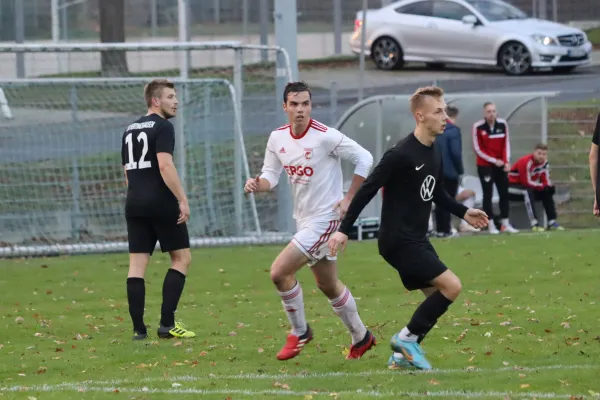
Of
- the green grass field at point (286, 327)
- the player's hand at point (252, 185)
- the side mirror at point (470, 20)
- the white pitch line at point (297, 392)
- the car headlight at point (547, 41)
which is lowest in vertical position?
the green grass field at point (286, 327)

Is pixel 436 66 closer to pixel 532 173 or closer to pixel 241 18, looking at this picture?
pixel 241 18

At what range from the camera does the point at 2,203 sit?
663 inches

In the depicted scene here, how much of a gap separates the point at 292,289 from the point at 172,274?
1.70 m

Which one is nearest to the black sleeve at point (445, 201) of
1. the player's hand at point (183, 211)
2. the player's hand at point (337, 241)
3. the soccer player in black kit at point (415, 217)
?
the soccer player in black kit at point (415, 217)

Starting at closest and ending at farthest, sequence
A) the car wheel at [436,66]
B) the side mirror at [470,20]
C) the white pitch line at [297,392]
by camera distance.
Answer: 1. the white pitch line at [297,392]
2. the side mirror at [470,20]
3. the car wheel at [436,66]

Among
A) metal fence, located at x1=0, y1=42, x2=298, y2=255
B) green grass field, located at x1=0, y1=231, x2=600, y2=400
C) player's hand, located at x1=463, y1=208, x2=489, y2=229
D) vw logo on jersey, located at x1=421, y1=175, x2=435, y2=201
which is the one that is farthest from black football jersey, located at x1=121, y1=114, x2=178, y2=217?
metal fence, located at x1=0, y1=42, x2=298, y2=255

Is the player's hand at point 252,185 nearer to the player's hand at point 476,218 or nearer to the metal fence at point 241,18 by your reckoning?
the player's hand at point 476,218

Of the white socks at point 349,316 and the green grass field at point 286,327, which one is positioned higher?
the white socks at point 349,316

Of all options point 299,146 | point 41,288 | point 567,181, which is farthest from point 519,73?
point 299,146

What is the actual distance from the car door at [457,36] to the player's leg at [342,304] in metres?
19.5

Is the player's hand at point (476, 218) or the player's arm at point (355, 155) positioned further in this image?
the player's arm at point (355, 155)

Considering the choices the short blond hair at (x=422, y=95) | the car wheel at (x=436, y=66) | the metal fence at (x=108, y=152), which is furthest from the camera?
the car wheel at (x=436, y=66)

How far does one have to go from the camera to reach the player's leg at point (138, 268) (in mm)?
10078

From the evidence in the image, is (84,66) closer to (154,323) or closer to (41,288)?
(41,288)
